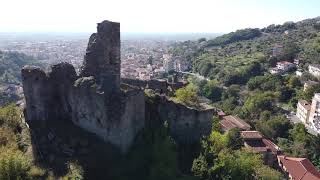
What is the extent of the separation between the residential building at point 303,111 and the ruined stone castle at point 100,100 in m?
52.6

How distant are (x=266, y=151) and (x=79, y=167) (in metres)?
30.6

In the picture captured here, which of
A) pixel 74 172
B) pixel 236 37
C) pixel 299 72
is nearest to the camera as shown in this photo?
pixel 74 172

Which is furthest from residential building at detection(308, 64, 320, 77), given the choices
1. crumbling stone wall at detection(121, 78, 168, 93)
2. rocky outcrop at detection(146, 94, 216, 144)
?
rocky outcrop at detection(146, 94, 216, 144)

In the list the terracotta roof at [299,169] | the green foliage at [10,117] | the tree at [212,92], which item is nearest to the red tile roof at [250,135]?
the terracotta roof at [299,169]

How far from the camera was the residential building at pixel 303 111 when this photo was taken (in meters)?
75.8

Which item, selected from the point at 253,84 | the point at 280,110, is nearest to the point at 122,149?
the point at 280,110

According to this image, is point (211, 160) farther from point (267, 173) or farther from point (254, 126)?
point (254, 126)

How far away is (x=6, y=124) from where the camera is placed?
28.1 meters

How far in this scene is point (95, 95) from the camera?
24.3 m

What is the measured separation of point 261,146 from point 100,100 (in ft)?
100

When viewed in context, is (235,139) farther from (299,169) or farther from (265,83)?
(265,83)

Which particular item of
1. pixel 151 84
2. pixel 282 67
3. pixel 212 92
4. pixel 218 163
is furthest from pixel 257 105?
pixel 218 163

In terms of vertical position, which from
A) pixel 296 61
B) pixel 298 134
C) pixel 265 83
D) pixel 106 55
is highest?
pixel 106 55

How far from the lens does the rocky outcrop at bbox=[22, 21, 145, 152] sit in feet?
79.1
